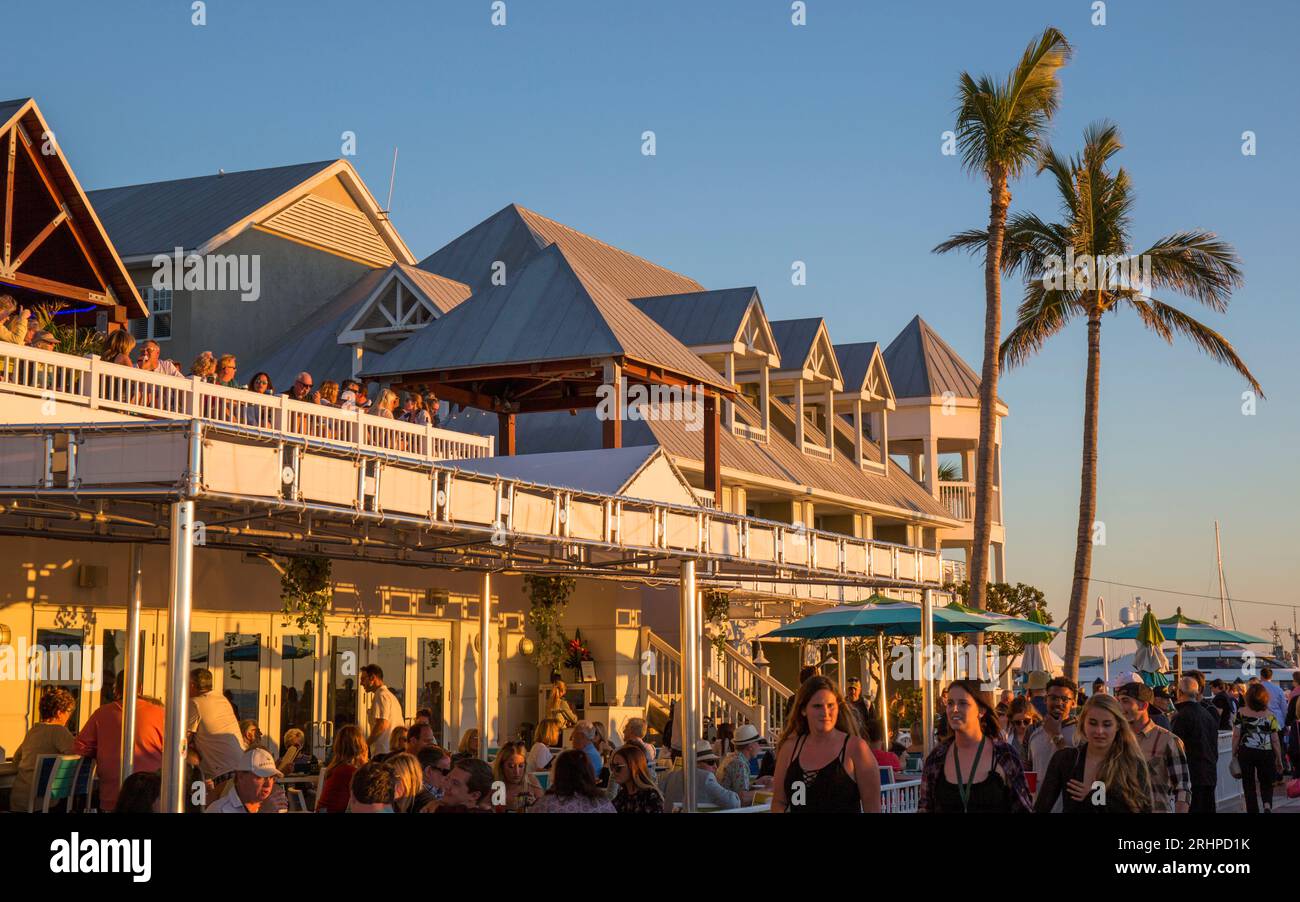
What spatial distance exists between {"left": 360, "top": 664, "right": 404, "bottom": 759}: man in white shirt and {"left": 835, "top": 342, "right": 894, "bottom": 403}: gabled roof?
28070 mm

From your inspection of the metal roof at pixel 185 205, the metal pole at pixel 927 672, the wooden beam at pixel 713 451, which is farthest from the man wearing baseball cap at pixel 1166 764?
the metal roof at pixel 185 205

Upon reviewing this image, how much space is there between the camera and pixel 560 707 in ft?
75.5

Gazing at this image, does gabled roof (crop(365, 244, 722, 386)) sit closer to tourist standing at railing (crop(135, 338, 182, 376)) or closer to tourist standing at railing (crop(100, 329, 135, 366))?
tourist standing at railing (crop(135, 338, 182, 376))

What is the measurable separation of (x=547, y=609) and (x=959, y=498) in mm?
28321

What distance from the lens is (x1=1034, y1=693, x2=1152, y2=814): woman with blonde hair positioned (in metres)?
8.26

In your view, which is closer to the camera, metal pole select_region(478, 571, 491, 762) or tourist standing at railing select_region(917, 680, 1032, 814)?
tourist standing at railing select_region(917, 680, 1032, 814)

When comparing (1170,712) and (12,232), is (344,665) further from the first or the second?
(1170,712)

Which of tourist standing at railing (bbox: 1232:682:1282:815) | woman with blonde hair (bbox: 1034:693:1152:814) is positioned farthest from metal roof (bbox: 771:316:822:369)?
woman with blonde hair (bbox: 1034:693:1152:814)

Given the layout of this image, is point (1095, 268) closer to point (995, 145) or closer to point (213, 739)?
point (995, 145)

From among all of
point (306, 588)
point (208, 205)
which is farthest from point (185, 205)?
point (306, 588)

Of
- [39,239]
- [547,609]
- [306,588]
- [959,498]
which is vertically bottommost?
[547,609]
